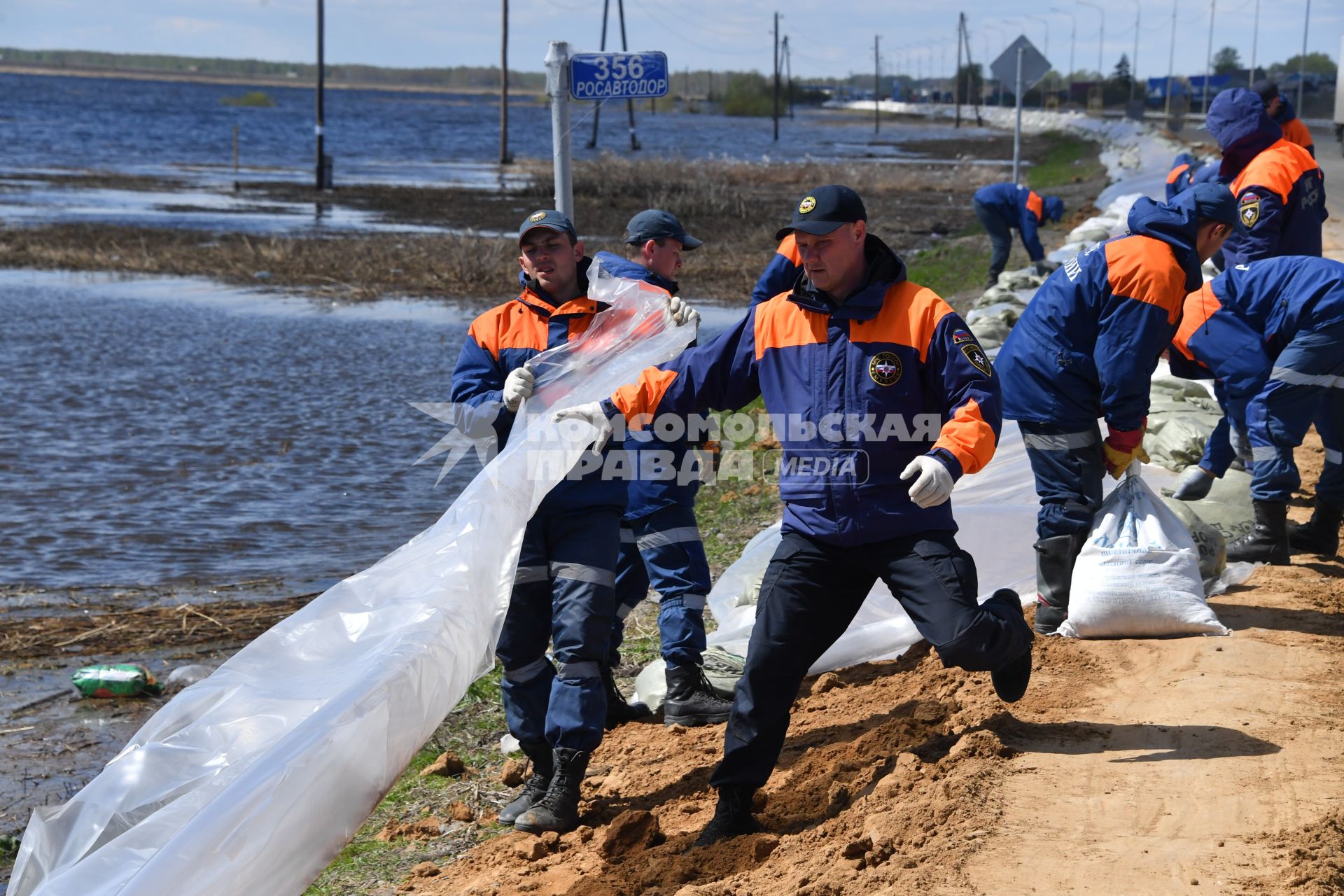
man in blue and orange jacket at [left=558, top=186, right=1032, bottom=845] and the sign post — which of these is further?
the sign post

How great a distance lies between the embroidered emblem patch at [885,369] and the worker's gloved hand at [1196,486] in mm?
3018

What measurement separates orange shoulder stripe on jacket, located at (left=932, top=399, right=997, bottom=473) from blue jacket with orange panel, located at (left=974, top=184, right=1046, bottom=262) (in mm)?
11109

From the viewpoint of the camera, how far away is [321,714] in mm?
3412

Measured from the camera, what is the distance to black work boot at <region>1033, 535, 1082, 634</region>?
194 inches

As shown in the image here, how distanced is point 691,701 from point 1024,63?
11749 mm

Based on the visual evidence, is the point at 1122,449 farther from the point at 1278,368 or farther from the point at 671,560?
the point at 671,560

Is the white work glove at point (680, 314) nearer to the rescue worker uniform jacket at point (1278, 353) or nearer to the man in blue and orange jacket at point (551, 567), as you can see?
the man in blue and orange jacket at point (551, 567)

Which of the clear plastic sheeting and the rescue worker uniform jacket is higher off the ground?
the rescue worker uniform jacket

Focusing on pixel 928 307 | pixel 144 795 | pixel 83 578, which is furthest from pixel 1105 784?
pixel 83 578

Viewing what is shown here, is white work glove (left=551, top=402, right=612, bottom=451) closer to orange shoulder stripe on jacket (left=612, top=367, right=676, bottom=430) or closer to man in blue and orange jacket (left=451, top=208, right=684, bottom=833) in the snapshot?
orange shoulder stripe on jacket (left=612, top=367, right=676, bottom=430)

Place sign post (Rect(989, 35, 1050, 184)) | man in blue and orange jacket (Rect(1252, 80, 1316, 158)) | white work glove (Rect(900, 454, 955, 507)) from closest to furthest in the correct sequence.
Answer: white work glove (Rect(900, 454, 955, 507))
man in blue and orange jacket (Rect(1252, 80, 1316, 158))
sign post (Rect(989, 35, 1050, 184))

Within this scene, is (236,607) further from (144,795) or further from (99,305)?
(99,305)

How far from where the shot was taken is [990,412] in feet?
11.6

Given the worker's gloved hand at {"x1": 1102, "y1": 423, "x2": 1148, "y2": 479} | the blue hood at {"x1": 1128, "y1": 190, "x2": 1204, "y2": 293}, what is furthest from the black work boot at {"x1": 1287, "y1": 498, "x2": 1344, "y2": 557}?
the blue hood at {"x1": 1128, "y1": 190, "x2": 1204, "y2": 293}
